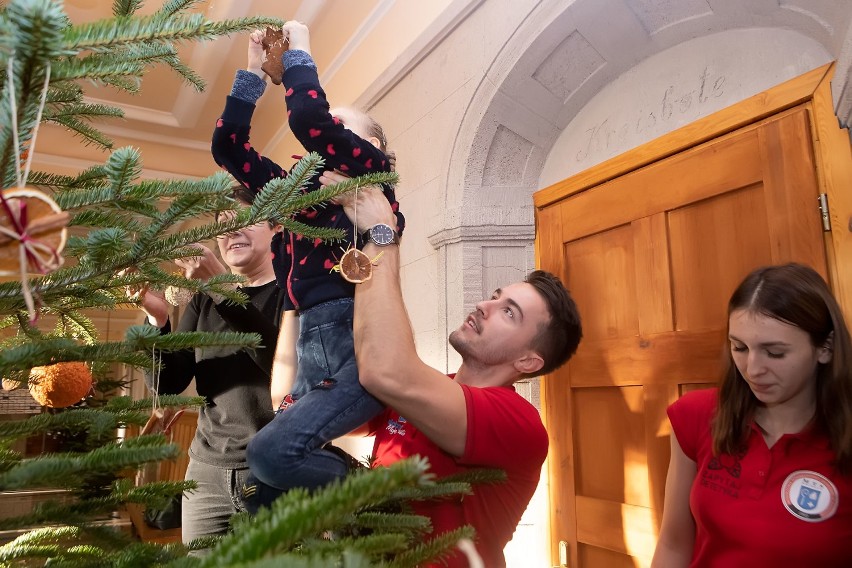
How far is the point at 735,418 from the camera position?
125cm

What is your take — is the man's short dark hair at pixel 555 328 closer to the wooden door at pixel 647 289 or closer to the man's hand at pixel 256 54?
the wooden door at pixel 647 289

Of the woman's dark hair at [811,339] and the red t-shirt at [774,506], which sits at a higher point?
the woman's dark hair at [811,339]

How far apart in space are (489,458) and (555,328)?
413mm

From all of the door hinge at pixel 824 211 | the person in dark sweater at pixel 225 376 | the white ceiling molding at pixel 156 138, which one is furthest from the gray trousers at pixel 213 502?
the white ceiling molding at pixel 156 138

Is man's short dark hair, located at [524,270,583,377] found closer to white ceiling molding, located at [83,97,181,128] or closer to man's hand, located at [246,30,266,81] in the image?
man's hand, located at [246,30,266,81]

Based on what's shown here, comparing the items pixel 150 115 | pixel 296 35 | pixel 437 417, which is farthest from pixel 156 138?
pixel 437 417

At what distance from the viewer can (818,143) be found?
1561mm

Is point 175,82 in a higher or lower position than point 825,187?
higher

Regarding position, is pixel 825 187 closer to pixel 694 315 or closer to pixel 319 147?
pixel 694 315

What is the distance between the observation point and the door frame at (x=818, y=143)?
147 centimetres

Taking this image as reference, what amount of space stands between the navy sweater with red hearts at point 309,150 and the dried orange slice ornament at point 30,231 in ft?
2.49

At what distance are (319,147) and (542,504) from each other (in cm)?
174

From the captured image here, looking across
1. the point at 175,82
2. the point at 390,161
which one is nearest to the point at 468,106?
the point at 390,161

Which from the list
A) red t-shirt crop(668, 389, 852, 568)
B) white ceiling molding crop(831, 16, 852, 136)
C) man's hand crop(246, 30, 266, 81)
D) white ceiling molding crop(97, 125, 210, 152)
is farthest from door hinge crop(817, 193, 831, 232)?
white ceiling molding crop(97, 125, 210, 152)
